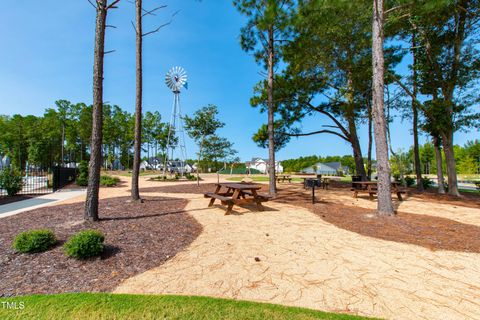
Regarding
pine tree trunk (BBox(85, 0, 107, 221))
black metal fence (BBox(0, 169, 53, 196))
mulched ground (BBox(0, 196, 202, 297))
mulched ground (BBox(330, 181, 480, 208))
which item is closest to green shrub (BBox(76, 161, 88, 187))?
black metal fence (BBox(0, 169, 53, 196))

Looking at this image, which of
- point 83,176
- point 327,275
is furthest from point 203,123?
point 327,275

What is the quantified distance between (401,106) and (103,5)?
14968 mm

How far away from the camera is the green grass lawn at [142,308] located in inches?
80.8

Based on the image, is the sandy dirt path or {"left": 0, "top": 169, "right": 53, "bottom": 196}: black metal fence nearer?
the sandy dirt path

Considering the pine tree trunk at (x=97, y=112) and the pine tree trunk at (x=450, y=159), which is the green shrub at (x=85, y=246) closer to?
the pine tree trunk at (x=97, y=112)

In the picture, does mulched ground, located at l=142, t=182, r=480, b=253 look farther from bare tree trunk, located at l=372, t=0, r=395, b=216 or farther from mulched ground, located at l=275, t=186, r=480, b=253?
bare tree trunk, located at l=372, t=0, r=395, b=216

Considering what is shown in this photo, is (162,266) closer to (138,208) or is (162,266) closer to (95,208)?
(95,208)

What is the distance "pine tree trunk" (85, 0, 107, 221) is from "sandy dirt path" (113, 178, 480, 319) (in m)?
2.61

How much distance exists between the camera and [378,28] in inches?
233

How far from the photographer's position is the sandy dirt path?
2.30 meters

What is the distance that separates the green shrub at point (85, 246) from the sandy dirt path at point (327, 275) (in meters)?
0.93

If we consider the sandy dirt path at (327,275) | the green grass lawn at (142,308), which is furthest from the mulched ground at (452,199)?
the green grass lawn at (142,308)

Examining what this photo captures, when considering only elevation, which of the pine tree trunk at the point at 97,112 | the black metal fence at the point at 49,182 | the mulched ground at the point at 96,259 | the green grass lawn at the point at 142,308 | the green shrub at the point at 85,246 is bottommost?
the green grass lawn at the point at 142,308

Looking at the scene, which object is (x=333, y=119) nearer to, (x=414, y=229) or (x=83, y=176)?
(x=414, y=229)
